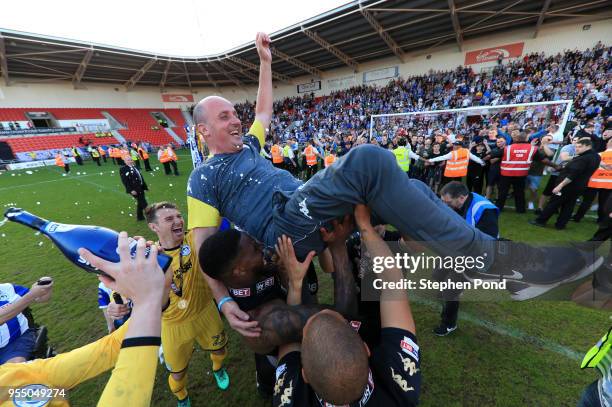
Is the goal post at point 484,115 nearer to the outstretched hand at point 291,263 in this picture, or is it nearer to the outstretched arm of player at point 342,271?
the outstretched arm of player at point 342,271

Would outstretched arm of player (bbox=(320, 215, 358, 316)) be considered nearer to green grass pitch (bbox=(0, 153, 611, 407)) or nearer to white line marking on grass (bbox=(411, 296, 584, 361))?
green grass pitch (bbox=(0, 153, 611, 407))

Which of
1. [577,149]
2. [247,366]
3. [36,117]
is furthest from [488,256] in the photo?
[36,117]

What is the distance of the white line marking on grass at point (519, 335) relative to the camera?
2.60 m

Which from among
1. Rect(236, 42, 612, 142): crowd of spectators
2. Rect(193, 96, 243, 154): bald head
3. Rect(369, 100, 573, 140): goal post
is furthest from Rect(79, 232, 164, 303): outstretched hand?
Rect(236, 42, 612, 142): crowd of spectators

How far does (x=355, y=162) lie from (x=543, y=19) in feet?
82.2

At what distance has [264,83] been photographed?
283cm

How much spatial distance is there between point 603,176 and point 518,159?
143 centimetres

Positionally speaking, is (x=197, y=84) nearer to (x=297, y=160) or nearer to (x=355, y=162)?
(x=297, y=160)

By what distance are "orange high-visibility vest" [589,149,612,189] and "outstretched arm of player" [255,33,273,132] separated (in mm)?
6764

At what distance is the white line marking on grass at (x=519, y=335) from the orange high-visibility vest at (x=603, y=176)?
15.5 ft

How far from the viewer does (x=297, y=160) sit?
13672 mm

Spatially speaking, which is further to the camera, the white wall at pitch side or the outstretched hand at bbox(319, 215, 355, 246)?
the white wall at pitch side

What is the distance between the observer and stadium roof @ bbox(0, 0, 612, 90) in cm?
1670

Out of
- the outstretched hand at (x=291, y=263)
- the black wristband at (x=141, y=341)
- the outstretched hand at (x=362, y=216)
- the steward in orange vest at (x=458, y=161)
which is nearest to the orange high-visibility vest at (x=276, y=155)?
the steward in orange vest at (x=458, y=161)
